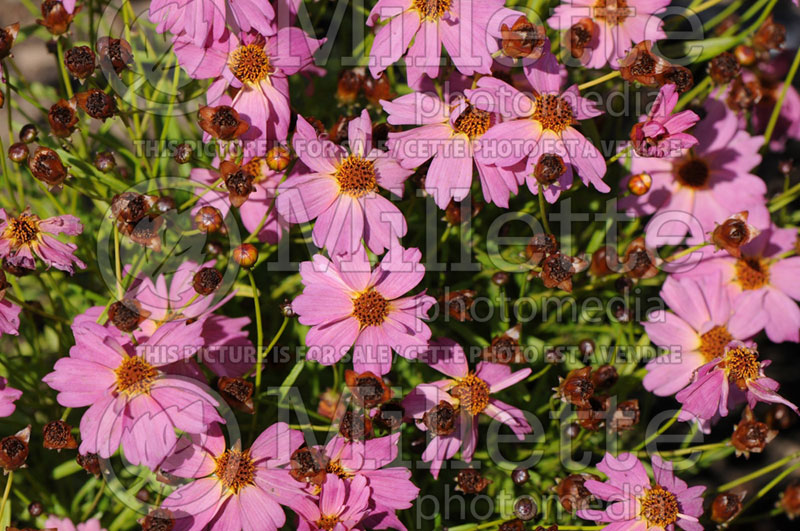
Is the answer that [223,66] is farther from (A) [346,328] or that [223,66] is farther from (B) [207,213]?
(A) [346,328]

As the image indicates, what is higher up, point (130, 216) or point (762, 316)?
point (130, 216)

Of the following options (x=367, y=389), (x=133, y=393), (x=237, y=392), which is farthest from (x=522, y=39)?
(x=133, y=393)

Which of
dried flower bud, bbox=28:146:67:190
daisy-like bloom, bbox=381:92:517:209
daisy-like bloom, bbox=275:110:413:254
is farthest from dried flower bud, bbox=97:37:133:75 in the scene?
daisy-like bloom, bbox=381:92:517:209

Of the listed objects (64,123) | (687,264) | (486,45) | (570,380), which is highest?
(486,45)

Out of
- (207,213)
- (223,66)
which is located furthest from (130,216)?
(223,66)

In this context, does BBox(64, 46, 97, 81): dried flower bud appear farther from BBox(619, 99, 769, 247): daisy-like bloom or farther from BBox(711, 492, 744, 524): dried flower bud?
BBox(711, 492, 744, 524): dried flower bud

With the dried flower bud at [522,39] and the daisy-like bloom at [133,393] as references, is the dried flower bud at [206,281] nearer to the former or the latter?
the daisy-like bloom at [133,393]
